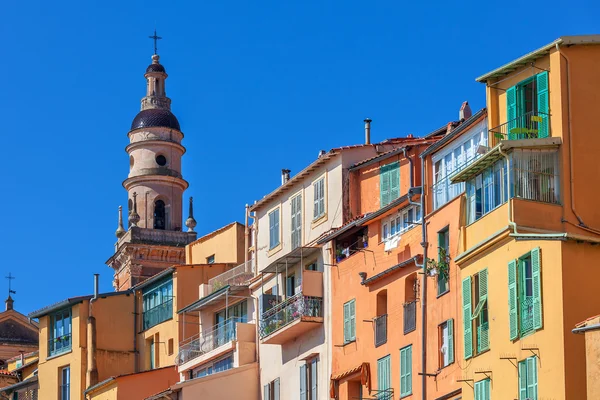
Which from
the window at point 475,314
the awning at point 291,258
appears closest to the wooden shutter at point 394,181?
the awning at point 291,258

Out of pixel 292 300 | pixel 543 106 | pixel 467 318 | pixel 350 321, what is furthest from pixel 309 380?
pixel 543 106

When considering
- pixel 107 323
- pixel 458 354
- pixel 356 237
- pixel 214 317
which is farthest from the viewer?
pixel 107 323

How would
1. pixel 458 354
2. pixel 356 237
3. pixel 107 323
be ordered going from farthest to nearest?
1. pixel 107 323
2. pixel 356 237
3. pixel 458 354

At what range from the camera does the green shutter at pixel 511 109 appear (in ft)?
156

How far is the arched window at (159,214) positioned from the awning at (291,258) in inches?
1908

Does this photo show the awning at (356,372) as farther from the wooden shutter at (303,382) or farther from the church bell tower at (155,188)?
the church bell tower at (155,188)

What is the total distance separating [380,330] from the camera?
58.2 meters

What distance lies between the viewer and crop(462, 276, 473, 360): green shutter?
4719cm

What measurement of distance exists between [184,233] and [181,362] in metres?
39.3

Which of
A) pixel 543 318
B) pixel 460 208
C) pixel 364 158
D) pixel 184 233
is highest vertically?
pixel 184 233

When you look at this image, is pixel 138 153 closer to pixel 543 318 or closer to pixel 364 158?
pixel 364 158

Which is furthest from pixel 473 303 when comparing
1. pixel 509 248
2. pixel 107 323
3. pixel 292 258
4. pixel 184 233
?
pixel 184 233

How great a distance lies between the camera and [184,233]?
114 meters

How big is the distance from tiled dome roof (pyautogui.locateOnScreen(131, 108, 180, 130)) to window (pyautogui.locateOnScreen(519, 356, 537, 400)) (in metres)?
73.5
